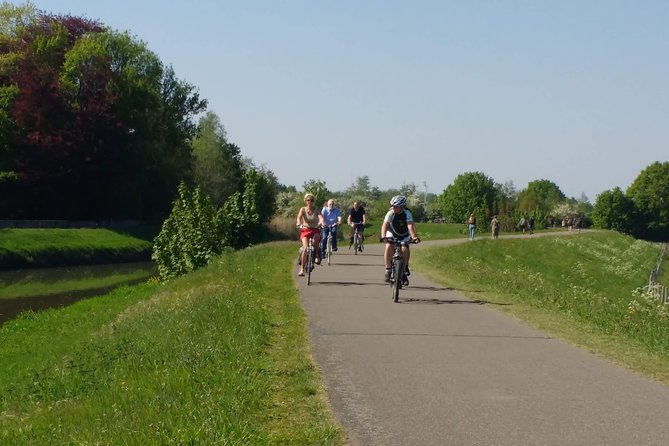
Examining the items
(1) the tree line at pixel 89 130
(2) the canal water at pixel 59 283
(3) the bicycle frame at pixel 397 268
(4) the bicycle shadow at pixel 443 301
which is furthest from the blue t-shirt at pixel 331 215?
(1) the tree line at pixel 89 130

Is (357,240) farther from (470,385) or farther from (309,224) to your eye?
(470,385)

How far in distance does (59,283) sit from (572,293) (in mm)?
20952

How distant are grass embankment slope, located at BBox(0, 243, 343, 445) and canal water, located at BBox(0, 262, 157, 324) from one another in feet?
31.1

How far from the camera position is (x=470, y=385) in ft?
25.5

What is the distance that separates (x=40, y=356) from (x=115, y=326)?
164 centimetres

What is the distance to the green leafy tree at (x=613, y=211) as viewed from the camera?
12588cm

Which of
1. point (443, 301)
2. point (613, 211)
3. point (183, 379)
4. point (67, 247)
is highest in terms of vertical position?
point (613, 211)

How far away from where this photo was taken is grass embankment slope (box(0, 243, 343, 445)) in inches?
244

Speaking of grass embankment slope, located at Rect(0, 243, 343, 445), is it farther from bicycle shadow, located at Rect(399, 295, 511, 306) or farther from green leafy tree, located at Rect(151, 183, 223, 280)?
green leafy tree, located at Rect(151, 183, 223, 280)

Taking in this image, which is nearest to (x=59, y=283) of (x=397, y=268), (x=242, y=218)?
(x=242, y=218)

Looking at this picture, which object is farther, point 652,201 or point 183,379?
point 652,201

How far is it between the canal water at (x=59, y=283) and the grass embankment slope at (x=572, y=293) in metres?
11.7

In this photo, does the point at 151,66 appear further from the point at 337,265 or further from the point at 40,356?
the point at 40,356

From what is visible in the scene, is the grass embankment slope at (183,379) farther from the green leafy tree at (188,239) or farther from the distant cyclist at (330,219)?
the green leafy tree at (188,239)
